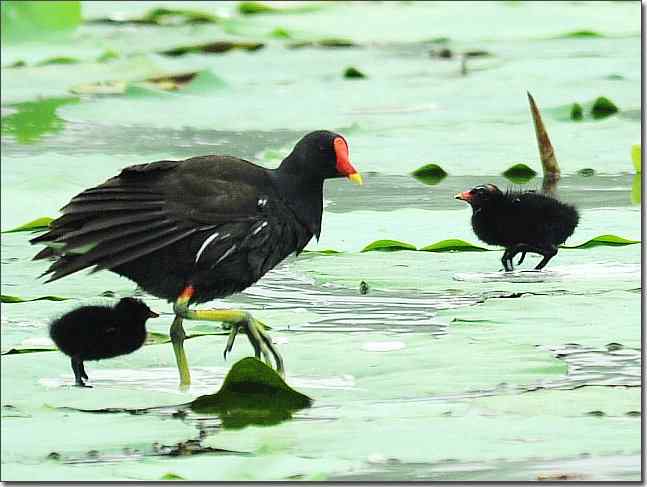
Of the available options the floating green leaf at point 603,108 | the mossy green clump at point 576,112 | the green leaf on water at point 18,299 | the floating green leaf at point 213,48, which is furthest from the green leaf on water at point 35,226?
the floating green leaf at point 213,48

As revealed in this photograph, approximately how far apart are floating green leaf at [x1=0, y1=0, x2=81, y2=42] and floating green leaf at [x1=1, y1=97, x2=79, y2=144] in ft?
4.57

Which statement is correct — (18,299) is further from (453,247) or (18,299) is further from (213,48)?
(213,48)

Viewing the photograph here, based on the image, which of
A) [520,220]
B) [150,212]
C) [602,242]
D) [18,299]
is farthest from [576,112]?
[150,212]

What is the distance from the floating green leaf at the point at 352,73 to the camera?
933cm

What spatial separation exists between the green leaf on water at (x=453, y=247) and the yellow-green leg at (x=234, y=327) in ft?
3.51

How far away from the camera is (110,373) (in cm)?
462

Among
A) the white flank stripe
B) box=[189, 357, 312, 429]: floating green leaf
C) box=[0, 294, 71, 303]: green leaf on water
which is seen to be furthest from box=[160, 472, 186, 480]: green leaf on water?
box=[0, 294, 71, 303]: green leaf on water

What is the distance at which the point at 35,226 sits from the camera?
598 cm

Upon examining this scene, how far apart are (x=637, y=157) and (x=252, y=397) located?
119 inches

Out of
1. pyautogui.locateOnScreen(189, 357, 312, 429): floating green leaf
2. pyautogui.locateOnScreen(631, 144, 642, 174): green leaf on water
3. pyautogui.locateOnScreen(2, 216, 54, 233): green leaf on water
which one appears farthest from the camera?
pyautogui.locateOnScreen(631, 144, 642, 174): green leaf on water

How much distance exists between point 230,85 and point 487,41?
214cm

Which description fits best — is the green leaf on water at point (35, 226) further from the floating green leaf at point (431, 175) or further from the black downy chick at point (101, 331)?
the floating green leaf at point (431, 175)

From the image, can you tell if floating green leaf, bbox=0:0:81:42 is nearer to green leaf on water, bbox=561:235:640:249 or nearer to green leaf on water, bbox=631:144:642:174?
green leaf on water, bbox=631:144:642:174

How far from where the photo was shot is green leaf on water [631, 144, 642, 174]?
662cm
